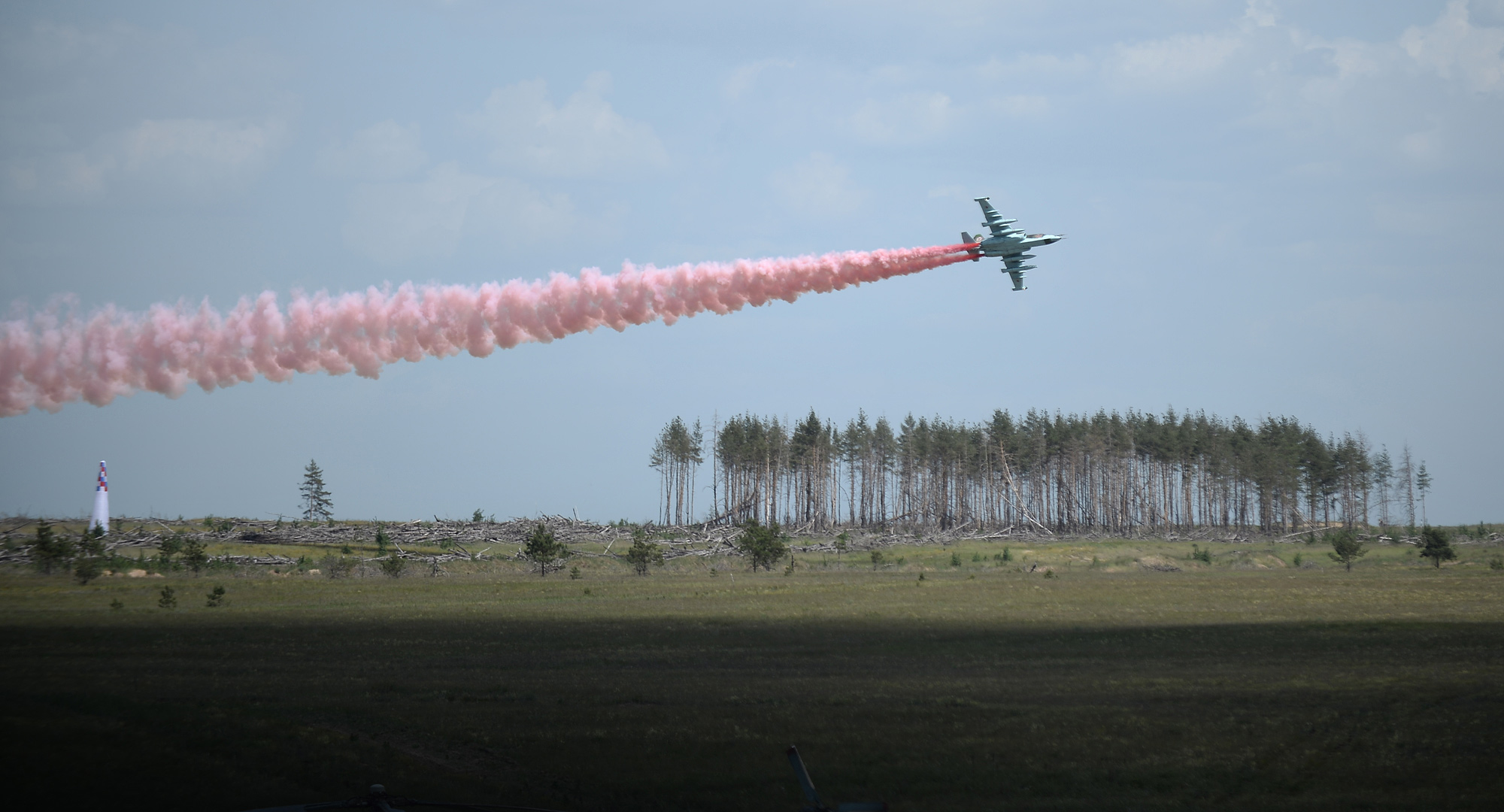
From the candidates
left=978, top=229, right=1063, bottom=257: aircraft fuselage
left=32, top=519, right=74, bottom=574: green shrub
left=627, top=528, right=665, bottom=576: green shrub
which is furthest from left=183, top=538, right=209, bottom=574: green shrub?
left=978, top=229, right=1063, bottom=257: aircraft fuselage

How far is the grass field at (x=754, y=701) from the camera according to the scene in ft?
52.6

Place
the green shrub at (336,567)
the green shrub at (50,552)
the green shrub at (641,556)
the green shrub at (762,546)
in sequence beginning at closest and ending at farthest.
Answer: the green shrub at (50,552) < the green shrub at (336,567) < the green shrub at (641,556) < the green shrub at (762,546)

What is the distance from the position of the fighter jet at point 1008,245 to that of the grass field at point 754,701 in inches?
585

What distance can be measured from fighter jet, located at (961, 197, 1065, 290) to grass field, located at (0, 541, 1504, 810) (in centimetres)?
1486

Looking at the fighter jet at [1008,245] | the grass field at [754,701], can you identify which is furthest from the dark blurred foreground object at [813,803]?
the fighter jet at [1008,245]

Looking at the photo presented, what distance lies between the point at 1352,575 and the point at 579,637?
52.0 m

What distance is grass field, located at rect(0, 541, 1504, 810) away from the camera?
16.0 m

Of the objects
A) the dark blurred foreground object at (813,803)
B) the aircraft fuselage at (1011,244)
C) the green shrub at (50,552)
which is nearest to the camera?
the dark blurred foreground object at (813,803)

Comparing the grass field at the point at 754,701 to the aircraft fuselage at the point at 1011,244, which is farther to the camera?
the aircraft fuselage at the point at 1011,244

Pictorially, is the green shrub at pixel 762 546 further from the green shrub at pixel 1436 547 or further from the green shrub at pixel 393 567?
the green shrub at pixel 1436 547

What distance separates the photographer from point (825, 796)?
1588cm

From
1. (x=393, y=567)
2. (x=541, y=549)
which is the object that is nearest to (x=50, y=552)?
(x=393, y=567)

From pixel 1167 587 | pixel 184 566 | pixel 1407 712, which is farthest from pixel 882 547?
pixel 1407 712

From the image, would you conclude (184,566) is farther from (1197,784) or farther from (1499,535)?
(1499,535)
